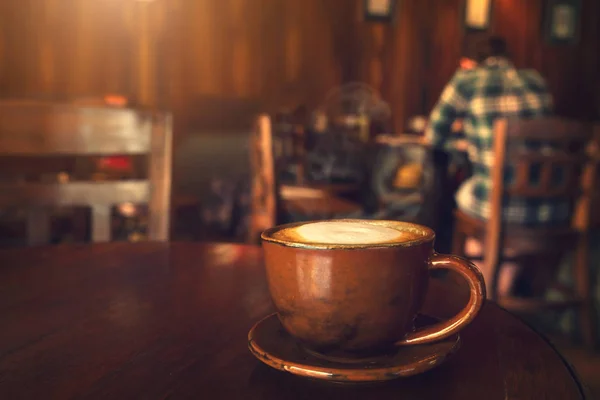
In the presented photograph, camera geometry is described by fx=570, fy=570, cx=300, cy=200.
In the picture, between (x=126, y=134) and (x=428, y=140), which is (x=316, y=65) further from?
→ (x=126, y=134)

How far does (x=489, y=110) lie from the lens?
2.75 meters

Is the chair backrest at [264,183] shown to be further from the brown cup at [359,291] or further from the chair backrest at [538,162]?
the brown cup at [359,291]

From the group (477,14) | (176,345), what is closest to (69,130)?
(176,345)

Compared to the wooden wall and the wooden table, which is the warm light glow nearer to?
the wooden wall

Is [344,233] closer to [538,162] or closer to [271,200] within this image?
[538,162]

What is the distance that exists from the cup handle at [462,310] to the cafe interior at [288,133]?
70 mm

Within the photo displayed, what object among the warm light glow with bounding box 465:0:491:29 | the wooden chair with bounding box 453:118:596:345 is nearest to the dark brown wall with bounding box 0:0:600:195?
the warm light glow with bounding box 465:0:491:29

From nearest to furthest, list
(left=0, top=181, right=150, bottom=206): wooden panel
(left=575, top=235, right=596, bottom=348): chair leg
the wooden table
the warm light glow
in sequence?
the wooden table
(left=0, top=181, right=150, bottom=206): wooden panel
(left=575, top=235, right=596, bottom=348): chair leg
the warm light glow

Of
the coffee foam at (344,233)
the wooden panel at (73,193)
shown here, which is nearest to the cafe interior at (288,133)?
the wooden panel at (73,193)

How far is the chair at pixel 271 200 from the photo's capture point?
2643mm

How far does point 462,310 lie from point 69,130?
107cm

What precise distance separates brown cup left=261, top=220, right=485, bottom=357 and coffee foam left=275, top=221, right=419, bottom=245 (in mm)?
17

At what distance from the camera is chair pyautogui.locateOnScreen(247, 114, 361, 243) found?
8.67 feet

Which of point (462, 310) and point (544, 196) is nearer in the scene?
point (462, 310)
